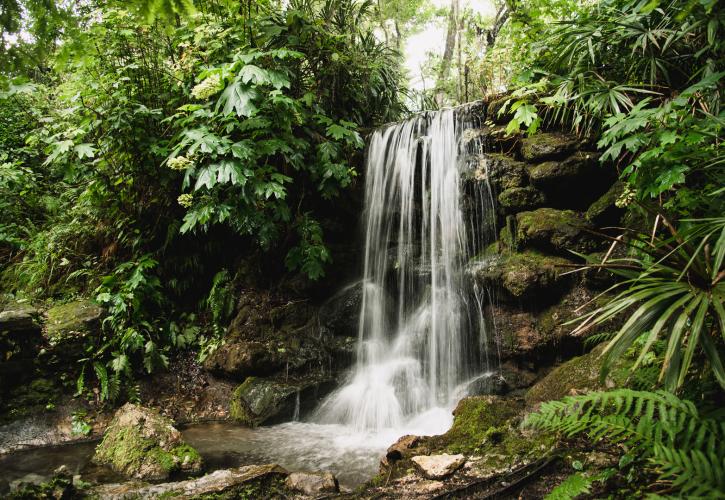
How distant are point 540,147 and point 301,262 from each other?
3.55 metres

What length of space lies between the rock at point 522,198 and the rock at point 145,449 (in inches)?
177

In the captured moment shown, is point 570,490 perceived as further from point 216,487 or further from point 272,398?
point 272,398

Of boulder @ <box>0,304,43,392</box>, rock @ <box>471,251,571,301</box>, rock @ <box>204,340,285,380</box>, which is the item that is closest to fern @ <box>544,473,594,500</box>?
rock @ <box>471,251,571,301</box>

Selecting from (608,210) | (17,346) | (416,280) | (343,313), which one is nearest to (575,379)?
(608,210)

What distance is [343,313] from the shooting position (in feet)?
20.2

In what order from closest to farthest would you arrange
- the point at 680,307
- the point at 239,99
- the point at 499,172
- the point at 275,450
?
the point at 680,307
the point at 275,450
the point at 239,99
the point at 499,172

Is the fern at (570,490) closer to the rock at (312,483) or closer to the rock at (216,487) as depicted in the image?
the rock at (312,483)

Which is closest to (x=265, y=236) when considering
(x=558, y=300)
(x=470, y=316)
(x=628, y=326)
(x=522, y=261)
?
(x=470, y=316)

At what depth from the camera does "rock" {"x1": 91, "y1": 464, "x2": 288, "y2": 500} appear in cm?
292

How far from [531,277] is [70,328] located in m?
5.78

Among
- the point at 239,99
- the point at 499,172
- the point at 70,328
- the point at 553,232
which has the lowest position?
the point at 70,328

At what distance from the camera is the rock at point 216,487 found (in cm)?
292

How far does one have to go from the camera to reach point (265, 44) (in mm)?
6211

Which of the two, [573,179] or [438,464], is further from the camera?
[573,179]
